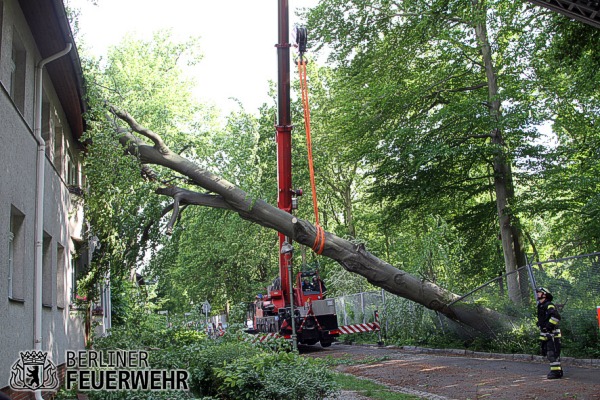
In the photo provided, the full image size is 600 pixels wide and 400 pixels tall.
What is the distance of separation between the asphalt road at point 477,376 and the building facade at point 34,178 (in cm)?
606

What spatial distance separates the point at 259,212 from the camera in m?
15.2

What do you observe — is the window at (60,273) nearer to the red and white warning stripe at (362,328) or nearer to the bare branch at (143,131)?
the bare branch at (143,131)

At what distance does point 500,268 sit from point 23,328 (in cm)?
2052

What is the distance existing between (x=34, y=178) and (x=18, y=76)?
56.8 inches

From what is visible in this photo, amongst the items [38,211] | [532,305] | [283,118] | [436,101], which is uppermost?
[436,101]

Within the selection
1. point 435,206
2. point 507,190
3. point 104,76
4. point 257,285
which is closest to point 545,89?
point 507,190

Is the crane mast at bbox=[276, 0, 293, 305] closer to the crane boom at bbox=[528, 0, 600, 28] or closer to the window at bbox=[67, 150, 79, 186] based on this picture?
the window at bbox=[67, 150, 79, 186]

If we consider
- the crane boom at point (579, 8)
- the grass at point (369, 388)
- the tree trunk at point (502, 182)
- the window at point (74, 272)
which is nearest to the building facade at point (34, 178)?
the window at point (74, 272)

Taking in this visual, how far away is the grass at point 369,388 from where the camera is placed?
394 inches

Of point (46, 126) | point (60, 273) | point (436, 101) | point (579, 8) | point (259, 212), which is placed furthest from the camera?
point (436, 101)

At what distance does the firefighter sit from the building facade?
8.32 m

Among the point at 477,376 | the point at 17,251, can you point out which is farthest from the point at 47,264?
the point at 477,376

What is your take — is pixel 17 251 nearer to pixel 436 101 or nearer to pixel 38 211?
pixel 38 211

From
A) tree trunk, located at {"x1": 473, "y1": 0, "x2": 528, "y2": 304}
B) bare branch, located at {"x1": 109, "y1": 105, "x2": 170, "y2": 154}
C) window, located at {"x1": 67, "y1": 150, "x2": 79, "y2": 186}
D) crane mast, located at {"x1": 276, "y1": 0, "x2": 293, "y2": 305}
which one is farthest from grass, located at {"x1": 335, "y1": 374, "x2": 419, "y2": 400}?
tree trunk, located at {"x1": 473, "y1": 0, "x2": 528, "y2": 304}
